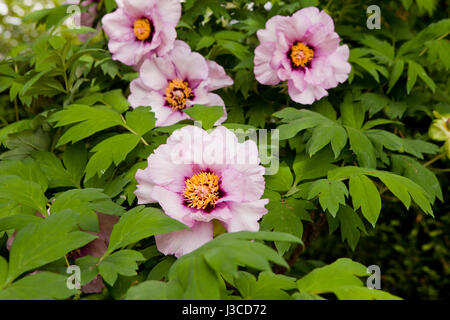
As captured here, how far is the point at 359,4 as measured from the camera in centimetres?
166

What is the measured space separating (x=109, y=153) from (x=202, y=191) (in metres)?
0.27

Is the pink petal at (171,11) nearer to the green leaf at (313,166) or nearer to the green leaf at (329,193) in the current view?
the green leaf at (313,166)

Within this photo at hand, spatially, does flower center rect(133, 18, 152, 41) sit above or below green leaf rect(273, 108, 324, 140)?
above

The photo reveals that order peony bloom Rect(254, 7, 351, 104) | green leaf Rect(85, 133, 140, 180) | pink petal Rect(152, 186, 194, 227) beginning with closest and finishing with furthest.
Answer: pink petal Rect(152, 186, 194, 227) → green leaf Rect(85, 133, 140, 180) → peony bloom Rect(254, 7, 351, 104)

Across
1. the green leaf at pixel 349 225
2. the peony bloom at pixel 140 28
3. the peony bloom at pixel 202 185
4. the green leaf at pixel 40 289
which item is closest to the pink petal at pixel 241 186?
the peony bloom at pixel 202 185

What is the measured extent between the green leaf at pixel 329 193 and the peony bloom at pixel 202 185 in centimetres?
13

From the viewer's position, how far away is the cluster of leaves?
28.2 inches

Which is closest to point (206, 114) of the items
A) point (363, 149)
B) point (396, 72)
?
point (363, 149)

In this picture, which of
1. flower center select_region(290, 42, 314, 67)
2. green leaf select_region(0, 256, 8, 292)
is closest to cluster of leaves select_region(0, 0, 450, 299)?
green leaf select_region(0, 256, 8, 292)

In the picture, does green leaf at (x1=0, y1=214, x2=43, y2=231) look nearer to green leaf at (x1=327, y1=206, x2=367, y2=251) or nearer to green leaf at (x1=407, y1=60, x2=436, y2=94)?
green leaf at (x1=327, y1=206, x2=367, y2=251)

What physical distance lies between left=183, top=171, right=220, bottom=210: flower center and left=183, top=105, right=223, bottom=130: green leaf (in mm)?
150

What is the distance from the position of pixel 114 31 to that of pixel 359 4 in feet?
2.95

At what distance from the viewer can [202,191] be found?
94 centimetres

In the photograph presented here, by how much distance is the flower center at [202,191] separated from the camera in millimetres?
937
